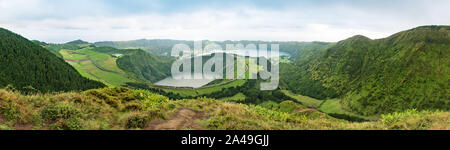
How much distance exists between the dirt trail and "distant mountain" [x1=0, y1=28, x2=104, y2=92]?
8414 centimetres

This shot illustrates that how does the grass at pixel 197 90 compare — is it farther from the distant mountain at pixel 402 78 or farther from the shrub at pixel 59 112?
the shrub at pixel 59 112

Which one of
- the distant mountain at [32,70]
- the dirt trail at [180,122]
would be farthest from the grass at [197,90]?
the dirt trail at [180,122]

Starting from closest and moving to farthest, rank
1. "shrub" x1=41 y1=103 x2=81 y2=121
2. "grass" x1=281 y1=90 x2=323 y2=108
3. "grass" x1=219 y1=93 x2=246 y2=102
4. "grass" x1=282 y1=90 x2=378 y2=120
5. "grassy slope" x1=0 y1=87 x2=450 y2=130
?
1. "grassy slope" x1=0 y1=87 x2=450 y2=130
2. "shrub" x1=41 y1=103 x2=81 y2=121
3. "grass" x1=282 y1=90 x2=378 y2=120
4. "grass" x1=219 y1=93 x2=246 y2=102
5. "grass" x1=281 y1=90 x2=323 y2=108

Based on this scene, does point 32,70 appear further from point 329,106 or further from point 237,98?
point 329,106

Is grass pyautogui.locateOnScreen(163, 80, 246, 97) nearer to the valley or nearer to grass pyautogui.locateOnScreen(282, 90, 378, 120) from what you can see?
the valley

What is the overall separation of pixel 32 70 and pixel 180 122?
11242cm

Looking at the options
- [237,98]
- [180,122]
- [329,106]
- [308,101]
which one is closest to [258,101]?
[237,98]

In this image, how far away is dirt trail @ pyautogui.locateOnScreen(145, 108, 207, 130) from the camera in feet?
38.9

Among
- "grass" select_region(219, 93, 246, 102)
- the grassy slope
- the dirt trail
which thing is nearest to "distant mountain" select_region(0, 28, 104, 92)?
the grassy slope

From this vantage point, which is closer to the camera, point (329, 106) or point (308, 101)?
point (329, 106)

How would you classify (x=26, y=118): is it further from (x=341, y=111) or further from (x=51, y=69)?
(x=341, y=111)

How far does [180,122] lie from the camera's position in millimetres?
12867
